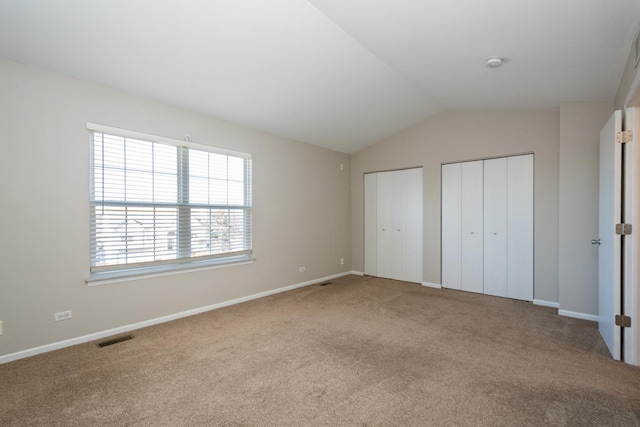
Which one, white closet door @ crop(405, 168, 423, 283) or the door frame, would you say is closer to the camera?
the door frame

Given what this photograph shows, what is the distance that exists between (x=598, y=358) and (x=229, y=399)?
315 centimetres

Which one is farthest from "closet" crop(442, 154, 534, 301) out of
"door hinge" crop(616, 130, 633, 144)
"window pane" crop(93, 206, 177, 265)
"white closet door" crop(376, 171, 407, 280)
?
"window pane" crop(93, 206, 177, 265)

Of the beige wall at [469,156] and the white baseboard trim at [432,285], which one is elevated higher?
the beige wall at [469,156]

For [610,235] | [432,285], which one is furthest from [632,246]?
[432,285]

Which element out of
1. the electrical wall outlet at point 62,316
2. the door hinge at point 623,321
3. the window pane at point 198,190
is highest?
the window pane at point 198,190

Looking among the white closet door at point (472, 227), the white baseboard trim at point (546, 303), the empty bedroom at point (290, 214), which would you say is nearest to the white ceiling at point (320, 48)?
the empty bedroom at point (290, 214)

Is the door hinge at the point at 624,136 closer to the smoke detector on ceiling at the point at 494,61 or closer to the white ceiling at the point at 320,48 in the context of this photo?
the white ceiling at the point at 320,48

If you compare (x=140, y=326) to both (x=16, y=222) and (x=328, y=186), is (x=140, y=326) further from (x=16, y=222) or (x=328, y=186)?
(x=328, y=186)

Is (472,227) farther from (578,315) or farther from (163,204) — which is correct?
(163,204)

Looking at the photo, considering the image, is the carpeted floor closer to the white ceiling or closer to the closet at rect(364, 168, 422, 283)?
the closet at rect(364, 168, 422, 283)

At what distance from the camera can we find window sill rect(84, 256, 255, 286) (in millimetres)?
3231

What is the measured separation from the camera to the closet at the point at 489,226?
4547 mm

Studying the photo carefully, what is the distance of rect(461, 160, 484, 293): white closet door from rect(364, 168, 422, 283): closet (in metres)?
0.76

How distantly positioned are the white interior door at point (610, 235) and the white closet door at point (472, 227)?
1.73 m
